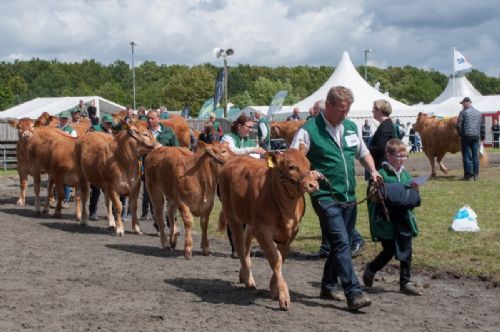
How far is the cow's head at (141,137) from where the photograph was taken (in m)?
12.7

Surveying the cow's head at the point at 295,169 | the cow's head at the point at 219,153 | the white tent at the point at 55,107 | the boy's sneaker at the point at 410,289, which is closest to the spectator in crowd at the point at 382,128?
the cow's head at the point at 219,153

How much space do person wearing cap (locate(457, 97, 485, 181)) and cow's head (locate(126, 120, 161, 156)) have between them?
34.8 ft

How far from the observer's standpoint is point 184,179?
10773 millimetres

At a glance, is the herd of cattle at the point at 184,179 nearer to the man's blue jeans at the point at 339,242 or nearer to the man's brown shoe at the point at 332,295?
the man's blue jeans at the point at 339,242

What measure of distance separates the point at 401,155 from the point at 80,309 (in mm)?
3599

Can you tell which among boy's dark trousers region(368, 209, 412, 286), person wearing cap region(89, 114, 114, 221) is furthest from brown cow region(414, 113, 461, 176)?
boy's dark trousers region(368, 209, 412, 286)

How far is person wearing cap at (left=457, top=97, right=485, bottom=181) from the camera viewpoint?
20.5 metres

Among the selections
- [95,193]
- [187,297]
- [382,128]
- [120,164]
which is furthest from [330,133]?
[95,193]

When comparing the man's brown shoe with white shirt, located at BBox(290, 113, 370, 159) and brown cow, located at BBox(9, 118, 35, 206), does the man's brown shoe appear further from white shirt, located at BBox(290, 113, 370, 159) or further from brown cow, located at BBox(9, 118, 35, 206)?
brown cow, located at BBox(9, 118, 35, 206)

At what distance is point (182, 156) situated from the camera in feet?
36.6

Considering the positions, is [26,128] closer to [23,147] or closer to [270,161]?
[23,147]

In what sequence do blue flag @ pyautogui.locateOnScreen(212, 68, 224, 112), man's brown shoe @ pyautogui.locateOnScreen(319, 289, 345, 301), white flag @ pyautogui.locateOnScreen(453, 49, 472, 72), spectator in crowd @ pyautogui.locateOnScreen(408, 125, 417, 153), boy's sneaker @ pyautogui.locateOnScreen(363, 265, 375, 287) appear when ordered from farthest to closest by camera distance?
white flag @ pyautogui.locateOnScreen(453, 49, 472, 72) < spectator in crowd @ pyautogui.locateOnScreen(408, 125, 417, 153) < blue flag @ pyautogui.locateOnScreen(212, 68, 224, 112) < boy's sneaker @ pyautogui.locateOnScreen(363, 265, 375, 287) < man's brown shoe @ pyautogui.locateOnScreen(319, 289, 345, 301)

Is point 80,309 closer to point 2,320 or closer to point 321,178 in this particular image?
point 2,320

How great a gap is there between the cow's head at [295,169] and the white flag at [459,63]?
51.0 meters
